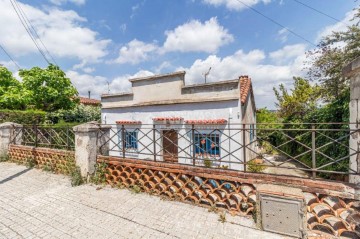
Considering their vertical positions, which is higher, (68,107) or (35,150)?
(68,107)

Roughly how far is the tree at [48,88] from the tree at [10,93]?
0.49 metres

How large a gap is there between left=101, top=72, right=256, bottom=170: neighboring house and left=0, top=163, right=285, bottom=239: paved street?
8.72 ft

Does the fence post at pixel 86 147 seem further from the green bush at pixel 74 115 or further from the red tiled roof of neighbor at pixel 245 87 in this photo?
the green bush at pixel 74 115

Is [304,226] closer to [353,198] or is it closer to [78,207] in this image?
[353,198]

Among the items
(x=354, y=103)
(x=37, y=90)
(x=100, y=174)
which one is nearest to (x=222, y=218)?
(x=100, y=174)

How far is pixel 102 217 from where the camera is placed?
12.6 feet

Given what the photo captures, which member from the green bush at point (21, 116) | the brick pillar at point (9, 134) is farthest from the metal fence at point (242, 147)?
the green bush at point (21, 116)

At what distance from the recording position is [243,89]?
9797mm

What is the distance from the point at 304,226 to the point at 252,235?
2.78 ft

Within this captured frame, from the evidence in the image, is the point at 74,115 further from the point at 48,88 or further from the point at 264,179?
the point at 264,179

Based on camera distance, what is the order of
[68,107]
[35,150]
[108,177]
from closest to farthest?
1. [108,177]
2. [35,150]
3. [68,107]

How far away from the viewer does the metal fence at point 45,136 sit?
22.2 ft

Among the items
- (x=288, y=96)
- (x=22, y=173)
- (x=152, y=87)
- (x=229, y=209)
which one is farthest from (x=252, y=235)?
(x=288, y=96)

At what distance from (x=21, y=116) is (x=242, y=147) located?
13.3 meters
